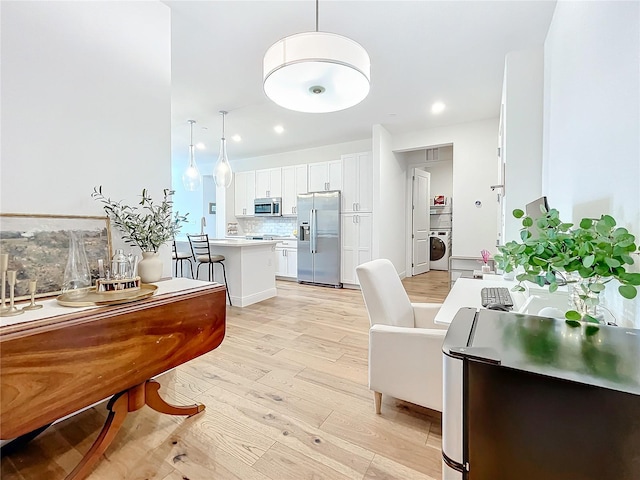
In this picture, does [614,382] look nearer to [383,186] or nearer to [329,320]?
[329,320]

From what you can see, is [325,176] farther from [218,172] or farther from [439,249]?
[439,249]

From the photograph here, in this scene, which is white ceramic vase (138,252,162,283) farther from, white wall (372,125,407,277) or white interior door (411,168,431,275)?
white interior door (411,168,431,275)

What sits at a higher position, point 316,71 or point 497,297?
point 316,71

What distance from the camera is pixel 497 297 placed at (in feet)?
5.22

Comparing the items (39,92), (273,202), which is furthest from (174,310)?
(273,202)

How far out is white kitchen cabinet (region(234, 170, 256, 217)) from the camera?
22.3ft

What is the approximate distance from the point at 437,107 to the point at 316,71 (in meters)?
3.16

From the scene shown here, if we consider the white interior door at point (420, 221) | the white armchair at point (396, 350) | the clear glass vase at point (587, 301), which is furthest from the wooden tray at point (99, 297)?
the white interior door at point (420, 221)

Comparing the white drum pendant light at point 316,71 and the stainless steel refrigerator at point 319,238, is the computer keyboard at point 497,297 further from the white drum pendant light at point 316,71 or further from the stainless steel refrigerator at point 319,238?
the stainless steel refrigerator at point 319,238

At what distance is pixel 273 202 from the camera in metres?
6.39

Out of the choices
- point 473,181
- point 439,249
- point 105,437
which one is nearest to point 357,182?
point 473,181

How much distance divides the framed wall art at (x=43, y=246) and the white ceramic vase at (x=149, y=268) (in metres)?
0.18

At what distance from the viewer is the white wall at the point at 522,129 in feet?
9.07

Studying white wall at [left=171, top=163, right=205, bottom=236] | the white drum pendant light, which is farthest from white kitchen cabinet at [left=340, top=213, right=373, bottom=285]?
white wall at [left=171, top=163, right=205, bottom=236]
